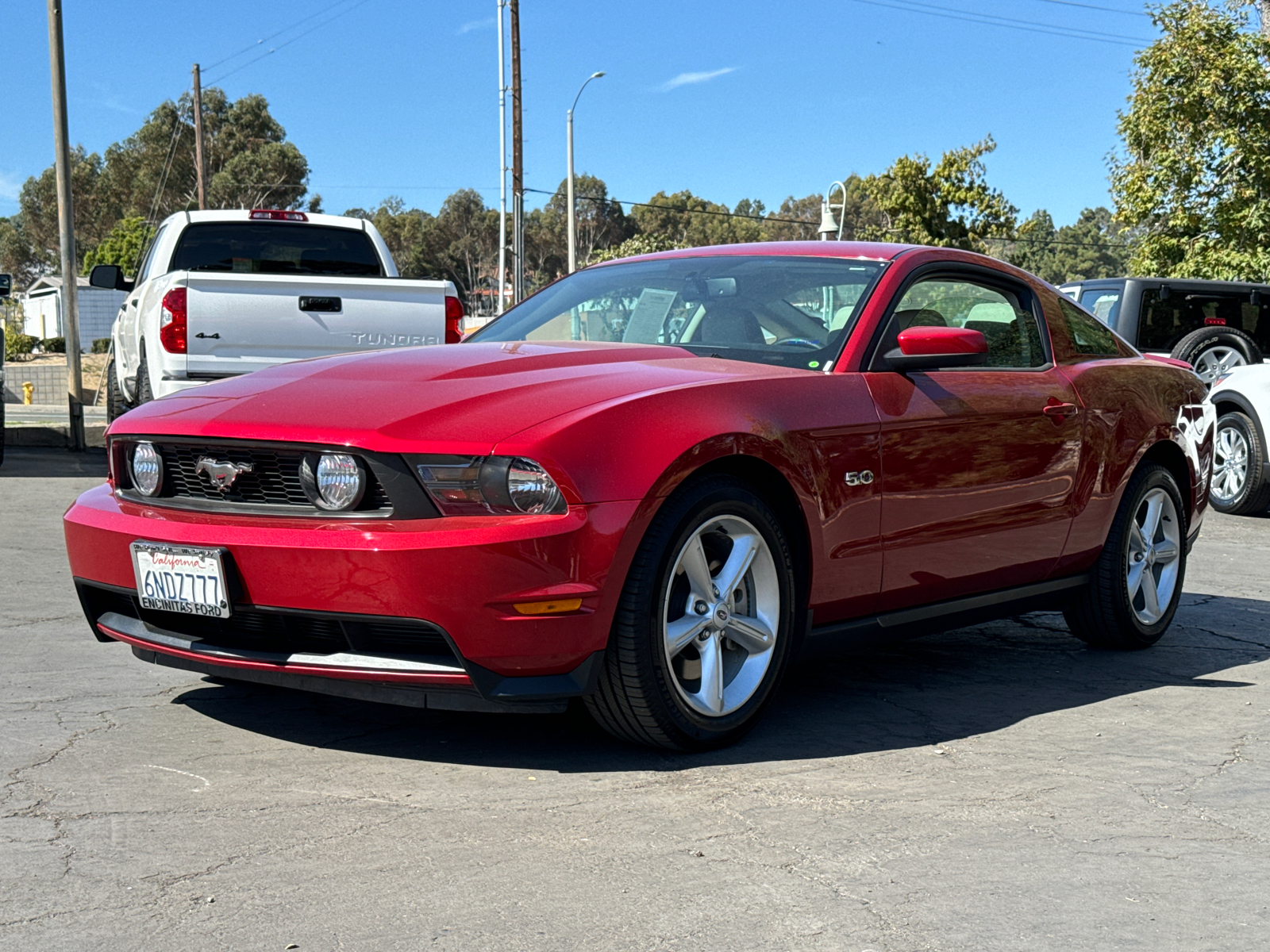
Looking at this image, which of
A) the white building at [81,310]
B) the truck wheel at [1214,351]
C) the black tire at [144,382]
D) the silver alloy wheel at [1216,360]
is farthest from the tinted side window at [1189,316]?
the white building at [81,310]

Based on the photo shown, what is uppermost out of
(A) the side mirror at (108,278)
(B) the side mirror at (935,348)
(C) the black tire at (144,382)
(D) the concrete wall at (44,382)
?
(A) the side mirror at (108,278)

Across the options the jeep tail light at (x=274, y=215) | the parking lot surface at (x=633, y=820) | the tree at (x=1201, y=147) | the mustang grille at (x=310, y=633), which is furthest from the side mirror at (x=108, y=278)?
the tree at (x=1201, y=147)

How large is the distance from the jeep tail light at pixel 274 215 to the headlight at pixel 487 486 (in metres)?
7.64

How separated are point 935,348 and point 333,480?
196 cm

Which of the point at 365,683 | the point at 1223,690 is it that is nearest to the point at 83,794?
the point at 365,683

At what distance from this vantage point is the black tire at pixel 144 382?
9.24 m

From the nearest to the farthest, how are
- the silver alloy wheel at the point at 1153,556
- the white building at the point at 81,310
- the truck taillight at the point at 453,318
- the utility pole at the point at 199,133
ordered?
1. the silver alloy wheel at the point at 1153,556
2. the truck taillight at the point at 453,318
3. the utility pole at the point at 199,133
4. the white building at the point at 81,310

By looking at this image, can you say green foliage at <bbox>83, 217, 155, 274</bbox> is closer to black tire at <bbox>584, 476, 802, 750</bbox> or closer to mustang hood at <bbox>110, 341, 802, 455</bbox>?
mustang hood at <bbox>110, 341, 802, 455</bbox>

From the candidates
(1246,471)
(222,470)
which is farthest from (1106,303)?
(222,470)

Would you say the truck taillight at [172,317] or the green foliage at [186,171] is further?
the green foliage at [186,171]

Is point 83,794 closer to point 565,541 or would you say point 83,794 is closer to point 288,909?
point 288,909

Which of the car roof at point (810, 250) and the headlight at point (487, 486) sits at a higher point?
the car roof at point (810, 250)

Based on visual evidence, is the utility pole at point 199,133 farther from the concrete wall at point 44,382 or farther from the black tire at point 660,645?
the black tire at point 660,645

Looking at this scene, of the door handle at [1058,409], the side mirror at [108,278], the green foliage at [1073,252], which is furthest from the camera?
the green foliage at [1073,252]
